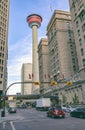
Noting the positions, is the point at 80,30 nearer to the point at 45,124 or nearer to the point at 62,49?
the point at 62,49

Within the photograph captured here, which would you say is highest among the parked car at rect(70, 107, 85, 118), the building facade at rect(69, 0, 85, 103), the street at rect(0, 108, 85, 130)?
the building facade at rect(69, 0, 85, 103)

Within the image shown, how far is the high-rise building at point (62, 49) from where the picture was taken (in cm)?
9412

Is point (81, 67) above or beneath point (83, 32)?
beneath

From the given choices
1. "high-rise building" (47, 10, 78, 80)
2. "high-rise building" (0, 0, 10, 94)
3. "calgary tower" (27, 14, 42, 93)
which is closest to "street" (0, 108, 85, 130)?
"high-rise building" (47, 10, 78, 80)

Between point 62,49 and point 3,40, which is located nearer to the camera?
Result: point 3,40

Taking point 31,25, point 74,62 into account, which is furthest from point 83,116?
point 31,25

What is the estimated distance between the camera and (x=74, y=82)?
67938mm

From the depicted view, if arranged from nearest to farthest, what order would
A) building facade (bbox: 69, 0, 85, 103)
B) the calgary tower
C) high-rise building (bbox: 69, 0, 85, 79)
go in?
building facade (bbox: 69, 0, 85, 103) < high-rise building (bbox: 69, 0, 85, 79) < the calgary tower

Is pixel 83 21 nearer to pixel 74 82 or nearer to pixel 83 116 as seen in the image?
pixel 74 82

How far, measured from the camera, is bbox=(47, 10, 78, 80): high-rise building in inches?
3706

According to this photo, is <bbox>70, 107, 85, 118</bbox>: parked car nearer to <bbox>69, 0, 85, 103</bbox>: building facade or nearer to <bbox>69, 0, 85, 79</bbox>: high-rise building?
<bbox>69, 0, 85, 103</bbox>: building facade

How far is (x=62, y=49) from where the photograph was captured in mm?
97250

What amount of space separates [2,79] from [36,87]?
226 feet

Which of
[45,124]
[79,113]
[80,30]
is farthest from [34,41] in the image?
[45,124]
